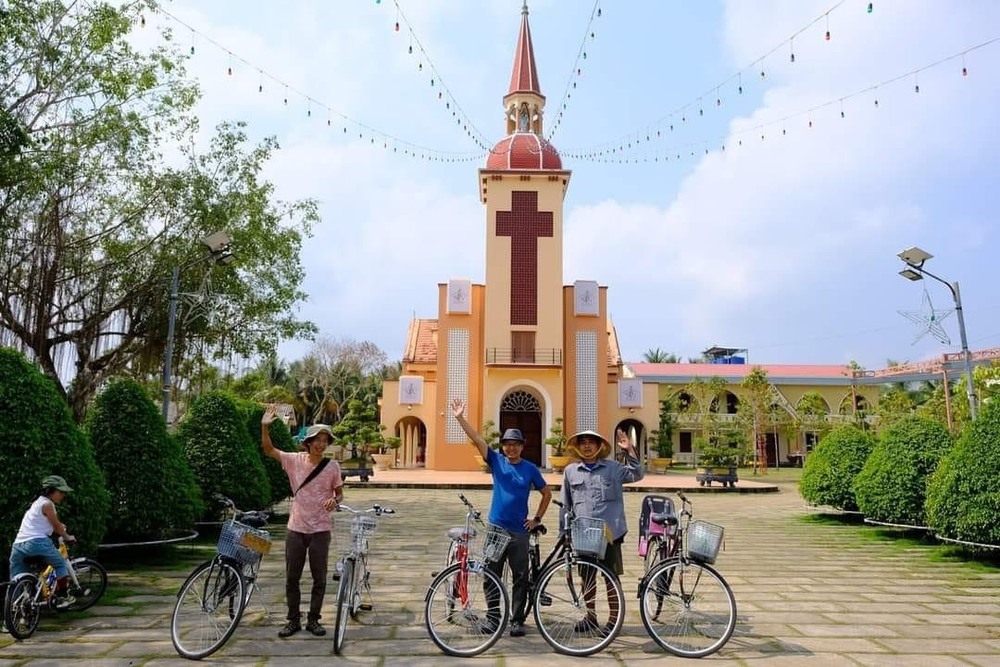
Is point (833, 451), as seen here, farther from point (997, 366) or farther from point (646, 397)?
point (646, 397)

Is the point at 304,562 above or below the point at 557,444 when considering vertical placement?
below

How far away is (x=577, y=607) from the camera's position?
4891 mm

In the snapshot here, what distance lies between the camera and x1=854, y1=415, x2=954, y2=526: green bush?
33.1ft

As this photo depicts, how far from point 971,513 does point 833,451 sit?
15.6 ft

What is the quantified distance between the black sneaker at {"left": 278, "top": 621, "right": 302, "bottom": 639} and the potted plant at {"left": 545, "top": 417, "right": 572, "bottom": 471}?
2101 cm

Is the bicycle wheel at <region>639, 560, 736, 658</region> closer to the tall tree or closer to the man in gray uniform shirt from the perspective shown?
the man in gray uniform shirt

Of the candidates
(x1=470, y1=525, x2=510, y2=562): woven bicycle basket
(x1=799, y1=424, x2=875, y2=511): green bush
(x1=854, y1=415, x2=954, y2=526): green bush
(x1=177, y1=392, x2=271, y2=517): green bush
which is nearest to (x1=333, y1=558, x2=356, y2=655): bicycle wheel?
(x1=470, y1=525, x2=510, y2=562): woven bicycle basket

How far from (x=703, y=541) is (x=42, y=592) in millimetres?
4675

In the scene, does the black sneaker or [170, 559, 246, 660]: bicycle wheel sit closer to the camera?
[170, 559, 246, 660]: bicycle wheel

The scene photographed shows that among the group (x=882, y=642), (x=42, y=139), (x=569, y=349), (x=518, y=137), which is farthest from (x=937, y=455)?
(x=518, y=137)

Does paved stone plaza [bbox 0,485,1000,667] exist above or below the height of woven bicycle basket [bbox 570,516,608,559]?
below

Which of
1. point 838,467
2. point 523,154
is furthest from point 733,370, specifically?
point 838,467

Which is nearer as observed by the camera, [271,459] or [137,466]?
[137,466]

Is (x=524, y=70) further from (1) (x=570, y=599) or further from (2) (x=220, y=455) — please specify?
Answer: (1) (x=570, y=599)
